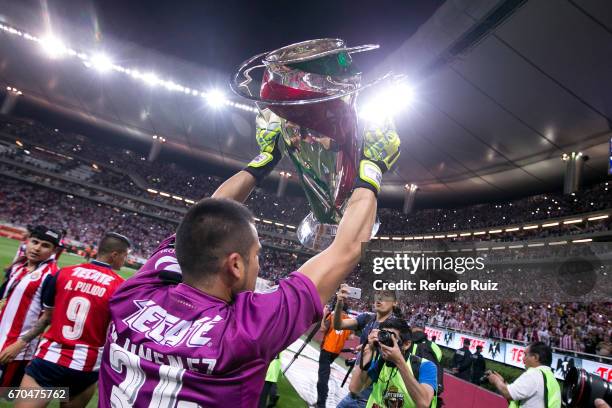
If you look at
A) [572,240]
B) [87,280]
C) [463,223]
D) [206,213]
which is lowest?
[87,280]

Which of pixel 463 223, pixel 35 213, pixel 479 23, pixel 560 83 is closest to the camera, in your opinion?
pixel 479 23

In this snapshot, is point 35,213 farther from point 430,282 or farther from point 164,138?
point 430,282

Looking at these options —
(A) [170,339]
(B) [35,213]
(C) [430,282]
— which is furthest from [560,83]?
(B) [35,213]

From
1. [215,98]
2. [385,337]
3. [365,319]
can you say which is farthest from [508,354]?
[215,98]

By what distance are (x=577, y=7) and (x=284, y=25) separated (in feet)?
30.9

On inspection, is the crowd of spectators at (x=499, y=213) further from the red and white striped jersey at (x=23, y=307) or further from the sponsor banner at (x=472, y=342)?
the red and white striped jersey at (x=23, y=307)

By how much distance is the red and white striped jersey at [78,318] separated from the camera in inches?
121

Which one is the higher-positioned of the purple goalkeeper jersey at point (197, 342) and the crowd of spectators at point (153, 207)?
the crowd of spectators at point (153, 207)

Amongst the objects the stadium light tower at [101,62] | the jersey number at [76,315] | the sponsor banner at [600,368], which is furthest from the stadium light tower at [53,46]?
the sponsor banner at [600,368]

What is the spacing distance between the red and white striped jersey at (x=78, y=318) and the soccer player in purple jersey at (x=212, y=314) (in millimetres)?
2295

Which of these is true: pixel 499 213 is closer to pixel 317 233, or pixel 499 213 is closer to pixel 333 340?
pixel 333 340

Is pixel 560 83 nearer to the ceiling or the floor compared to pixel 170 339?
nearer to the ceiling

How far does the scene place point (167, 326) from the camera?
1.02 m

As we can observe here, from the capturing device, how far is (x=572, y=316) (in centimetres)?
1311
